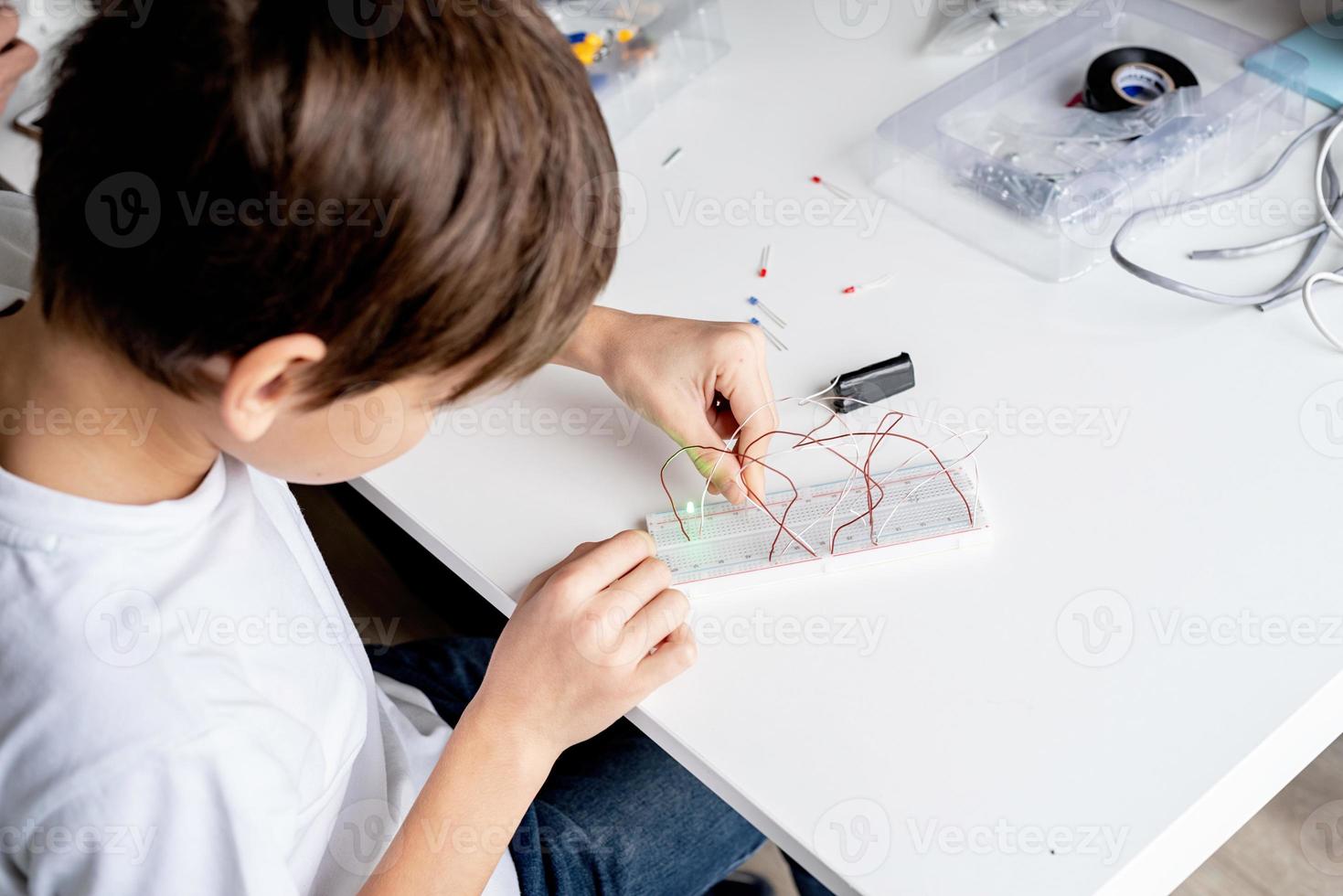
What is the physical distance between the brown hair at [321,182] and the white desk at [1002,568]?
304 millimetres

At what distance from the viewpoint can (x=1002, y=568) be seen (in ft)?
2.76

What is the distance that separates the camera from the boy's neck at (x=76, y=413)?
26.8 inches

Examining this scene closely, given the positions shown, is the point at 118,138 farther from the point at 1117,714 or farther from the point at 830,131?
the point at 830,131

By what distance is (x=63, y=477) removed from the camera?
0.69 meters

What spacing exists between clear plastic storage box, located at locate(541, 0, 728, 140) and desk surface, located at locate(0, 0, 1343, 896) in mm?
159

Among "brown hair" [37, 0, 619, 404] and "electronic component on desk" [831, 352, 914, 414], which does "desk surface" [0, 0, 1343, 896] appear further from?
"brown hair" [37, 0, 619, 404]

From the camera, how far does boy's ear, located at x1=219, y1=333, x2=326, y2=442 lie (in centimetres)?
59

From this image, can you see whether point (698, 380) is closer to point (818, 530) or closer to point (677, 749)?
point (818, 530)

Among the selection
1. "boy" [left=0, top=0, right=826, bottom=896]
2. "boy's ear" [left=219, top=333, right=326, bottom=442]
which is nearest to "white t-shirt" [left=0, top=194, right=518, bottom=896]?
"boy" [left=0, top=0, right=826, bottom=896]

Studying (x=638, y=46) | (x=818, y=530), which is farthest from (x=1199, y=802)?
(x=638, y=46)

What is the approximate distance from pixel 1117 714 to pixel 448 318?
1.64 ft

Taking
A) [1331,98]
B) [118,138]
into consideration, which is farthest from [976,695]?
[1331,98]

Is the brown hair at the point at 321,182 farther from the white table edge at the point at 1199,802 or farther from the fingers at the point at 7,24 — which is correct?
the fingers at the point at 7,24

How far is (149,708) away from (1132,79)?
105 centimetres
